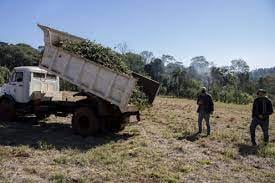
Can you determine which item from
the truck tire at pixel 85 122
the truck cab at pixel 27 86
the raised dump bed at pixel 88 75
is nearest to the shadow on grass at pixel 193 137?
the raised dump bed at pixel 88 75

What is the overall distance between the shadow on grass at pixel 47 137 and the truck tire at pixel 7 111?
372 millimetres

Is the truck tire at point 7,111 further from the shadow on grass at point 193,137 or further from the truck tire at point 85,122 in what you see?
the shadow on grass at point 193,137

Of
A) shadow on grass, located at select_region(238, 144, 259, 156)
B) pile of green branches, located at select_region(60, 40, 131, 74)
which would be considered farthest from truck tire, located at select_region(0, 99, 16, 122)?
shadow on grass, located at select_region(238, 144, 259, 156)

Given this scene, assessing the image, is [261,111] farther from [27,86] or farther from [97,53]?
[27,86]

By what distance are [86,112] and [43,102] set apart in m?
2.88

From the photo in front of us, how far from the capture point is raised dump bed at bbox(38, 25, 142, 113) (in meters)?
13.3

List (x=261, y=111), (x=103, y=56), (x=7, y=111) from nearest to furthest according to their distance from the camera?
(x=261, y=111)
(x=103, y=56)
(x=7, y=111)

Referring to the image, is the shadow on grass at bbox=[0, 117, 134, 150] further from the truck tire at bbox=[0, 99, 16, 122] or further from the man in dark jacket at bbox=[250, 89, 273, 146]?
the man in dark jacket at bbox=[250, 89, 273, 146]

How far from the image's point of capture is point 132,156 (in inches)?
441

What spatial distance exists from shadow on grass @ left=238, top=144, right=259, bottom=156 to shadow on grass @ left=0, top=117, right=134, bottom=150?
392 cm

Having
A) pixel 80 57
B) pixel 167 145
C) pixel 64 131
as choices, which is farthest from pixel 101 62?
pixel 167 145

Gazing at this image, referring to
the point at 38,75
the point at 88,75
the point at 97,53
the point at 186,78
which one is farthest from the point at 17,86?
the point at 186,78

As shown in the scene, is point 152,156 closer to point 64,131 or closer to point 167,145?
point 167,145

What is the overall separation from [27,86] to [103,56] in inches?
144
